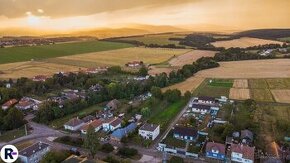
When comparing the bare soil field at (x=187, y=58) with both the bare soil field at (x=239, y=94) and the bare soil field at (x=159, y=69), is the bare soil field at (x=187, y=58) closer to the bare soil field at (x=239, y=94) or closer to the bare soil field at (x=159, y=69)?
the bare soil field at (x=159, y=69)

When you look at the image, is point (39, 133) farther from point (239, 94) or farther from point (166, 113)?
point (239, 94)

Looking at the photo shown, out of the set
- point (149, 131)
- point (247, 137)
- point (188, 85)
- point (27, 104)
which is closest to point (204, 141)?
point (247, 137)

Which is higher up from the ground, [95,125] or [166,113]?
[95,125]

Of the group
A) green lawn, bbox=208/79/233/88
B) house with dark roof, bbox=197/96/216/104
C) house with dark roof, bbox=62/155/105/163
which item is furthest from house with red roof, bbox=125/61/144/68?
house with dark roof, bbox=62/155/105/163

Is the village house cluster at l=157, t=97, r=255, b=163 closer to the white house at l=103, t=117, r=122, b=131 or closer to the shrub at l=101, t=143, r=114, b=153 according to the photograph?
the shrub at l=101, t=143, r=114, b=153

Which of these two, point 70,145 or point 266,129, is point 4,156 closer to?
point 70,145
